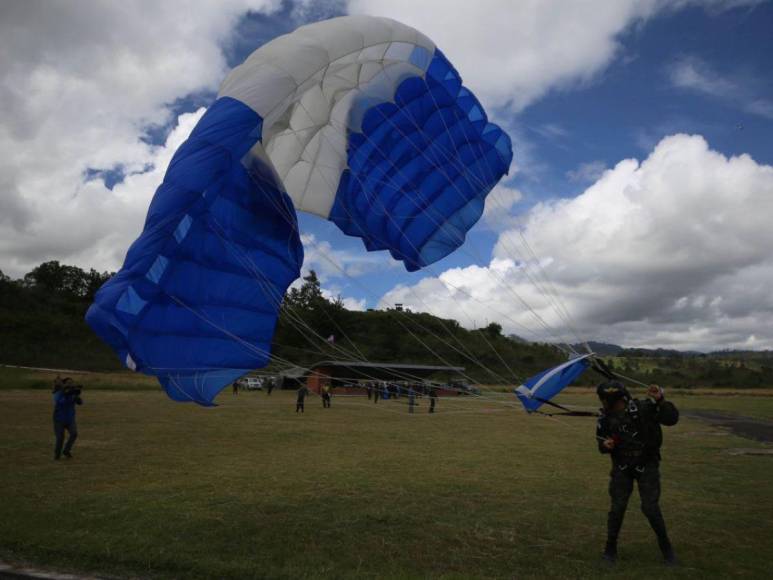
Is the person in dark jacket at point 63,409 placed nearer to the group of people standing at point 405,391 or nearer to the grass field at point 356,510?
the grass field at point 356,510

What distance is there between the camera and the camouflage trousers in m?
4.87

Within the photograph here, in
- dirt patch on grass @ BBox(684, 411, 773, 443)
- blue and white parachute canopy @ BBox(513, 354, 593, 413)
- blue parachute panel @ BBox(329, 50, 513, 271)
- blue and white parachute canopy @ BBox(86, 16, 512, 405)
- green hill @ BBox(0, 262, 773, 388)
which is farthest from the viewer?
green hill @ BBox(0, 262, 773, 388)

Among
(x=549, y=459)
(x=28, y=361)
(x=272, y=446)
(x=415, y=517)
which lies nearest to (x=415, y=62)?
(x=415, y=517)

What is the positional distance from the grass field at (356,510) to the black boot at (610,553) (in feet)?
0.44

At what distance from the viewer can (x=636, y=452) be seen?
4926 millimetres

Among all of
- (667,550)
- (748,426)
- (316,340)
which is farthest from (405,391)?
(316,340)

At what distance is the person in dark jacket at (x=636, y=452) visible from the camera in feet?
16.0

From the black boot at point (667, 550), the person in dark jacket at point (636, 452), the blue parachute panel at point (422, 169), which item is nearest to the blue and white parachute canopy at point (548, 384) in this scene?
the person in dark jacket at point (636, 452)

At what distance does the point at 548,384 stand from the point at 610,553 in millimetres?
1552

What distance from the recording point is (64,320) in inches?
2450

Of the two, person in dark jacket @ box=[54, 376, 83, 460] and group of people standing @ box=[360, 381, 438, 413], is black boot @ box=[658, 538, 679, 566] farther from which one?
person in dark jacket @ box=[54, 376, 83, 460]

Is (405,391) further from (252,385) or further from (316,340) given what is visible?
(252,385)

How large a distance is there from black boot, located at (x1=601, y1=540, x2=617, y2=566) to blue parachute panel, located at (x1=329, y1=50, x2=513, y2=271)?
4786mm

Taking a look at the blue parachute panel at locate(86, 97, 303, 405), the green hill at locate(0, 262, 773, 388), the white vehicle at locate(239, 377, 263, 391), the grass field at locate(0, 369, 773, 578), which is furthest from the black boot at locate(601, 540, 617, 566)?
the white vehicle at locate(239, 377, 263, 391)
